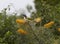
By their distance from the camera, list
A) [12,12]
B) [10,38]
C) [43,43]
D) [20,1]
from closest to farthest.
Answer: [43,43] → [10,38] → [12,12] → [20,1]

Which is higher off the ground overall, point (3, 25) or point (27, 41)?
point (3, 25)

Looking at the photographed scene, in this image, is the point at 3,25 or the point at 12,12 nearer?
the point at 3,25

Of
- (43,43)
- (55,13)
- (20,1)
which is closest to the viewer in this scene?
(43,43)

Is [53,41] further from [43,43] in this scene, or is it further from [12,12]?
[12,12]

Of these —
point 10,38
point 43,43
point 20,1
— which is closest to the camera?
point 43,43

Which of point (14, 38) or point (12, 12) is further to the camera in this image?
point (12, 12)

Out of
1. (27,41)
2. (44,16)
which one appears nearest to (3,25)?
(27,41)

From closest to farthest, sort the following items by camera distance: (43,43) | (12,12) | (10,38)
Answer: (43,43)
(10,38)
(12,12)

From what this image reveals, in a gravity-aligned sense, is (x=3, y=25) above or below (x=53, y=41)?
above

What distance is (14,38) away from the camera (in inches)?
200

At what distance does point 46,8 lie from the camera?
250 inches

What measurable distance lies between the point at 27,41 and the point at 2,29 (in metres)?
0.58

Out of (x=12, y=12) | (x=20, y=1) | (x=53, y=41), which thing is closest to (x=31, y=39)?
(x=53, y=41)

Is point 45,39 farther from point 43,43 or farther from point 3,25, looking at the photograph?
point 3,25
